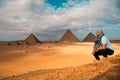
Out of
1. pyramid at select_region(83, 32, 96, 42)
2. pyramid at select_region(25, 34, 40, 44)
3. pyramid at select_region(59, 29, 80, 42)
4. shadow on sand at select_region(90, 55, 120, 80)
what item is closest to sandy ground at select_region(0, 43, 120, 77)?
shadow on sand at select_region(90, 55, 120, 80)

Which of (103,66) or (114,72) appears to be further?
(103,66)

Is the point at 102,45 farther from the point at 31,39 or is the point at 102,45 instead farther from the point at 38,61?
the point at 31,39

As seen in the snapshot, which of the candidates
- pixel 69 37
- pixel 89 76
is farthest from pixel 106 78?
pixel 69 37

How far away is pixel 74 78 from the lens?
654 centimetres

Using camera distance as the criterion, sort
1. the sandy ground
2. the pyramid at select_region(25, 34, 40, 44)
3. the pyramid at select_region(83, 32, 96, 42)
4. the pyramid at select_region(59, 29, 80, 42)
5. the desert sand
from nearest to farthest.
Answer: the desert sand < the sandy ground < the pyramid at select_region(59, 29, 80, 42) < the pyramid at select_region(25, 34, 40, 44) < the pyramid at select_region(83, 32, 96, 42)

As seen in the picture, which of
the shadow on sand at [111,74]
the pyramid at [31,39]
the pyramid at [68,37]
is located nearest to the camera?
the shadow on sand at [111,74]

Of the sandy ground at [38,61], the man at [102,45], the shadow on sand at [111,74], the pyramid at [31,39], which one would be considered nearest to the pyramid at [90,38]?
the pyramid at [31,39]

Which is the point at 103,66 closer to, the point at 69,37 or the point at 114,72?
the point at 114,72

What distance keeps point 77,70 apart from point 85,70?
0.79ft

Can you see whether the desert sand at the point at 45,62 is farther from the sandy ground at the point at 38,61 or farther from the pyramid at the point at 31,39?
the pyramid at the point at 31,39

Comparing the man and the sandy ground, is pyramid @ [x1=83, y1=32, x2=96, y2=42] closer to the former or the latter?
the sandy ground

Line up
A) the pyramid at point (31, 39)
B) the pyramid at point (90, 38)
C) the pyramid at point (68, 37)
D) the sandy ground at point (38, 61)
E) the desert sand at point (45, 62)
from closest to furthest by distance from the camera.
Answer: the desert sand at point (45, 62), the sandy ground at point (38, 61), the pyramid at point (68, 37), the pyramid at point (31, 39), the pyramid at point (90, 38)

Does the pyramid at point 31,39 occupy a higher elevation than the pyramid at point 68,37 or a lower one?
lower

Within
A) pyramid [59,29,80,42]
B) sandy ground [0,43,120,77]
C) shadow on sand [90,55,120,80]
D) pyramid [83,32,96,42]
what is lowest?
pyramid [83,32,96,42]
